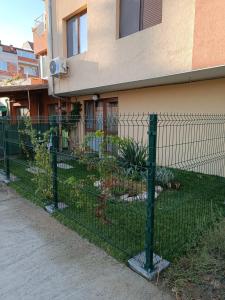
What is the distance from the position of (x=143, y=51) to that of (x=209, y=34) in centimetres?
185

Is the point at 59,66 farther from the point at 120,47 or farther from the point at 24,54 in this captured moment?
the point at 24,54

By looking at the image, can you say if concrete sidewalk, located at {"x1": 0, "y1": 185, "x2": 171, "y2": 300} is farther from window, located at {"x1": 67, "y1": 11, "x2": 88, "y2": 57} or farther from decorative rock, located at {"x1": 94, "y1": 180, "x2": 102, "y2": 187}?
window, located at {"x1": 67, "y1": 11, "x2": 88, "y2": 57}

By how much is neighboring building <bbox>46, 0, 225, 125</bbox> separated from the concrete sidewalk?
13.6 feet

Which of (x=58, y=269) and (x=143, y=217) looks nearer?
(x=58, y=269)

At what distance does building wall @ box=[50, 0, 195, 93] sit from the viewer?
201 inches

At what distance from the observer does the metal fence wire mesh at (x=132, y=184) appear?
300 cm

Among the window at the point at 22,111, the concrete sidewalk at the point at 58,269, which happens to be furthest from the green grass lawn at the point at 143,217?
the window at the point at 22,111

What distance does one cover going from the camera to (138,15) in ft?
20.6

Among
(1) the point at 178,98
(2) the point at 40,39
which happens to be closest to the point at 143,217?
(1) the point at 178,98

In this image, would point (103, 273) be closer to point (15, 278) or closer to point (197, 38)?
point (15, 278)

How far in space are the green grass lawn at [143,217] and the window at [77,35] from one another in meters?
5.63

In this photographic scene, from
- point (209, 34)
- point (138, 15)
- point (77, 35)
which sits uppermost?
point (77, 35)

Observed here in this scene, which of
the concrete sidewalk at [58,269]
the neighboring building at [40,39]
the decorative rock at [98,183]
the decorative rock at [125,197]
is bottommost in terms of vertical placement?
the concrete sidewalk at [58,269]

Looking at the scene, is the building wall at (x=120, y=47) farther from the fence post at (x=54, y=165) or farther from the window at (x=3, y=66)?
the window at (x=3, y=66)
